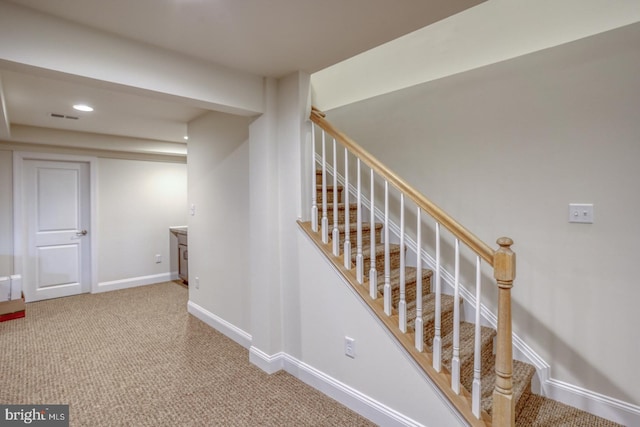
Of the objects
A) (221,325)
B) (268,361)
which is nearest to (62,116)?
(221,325)

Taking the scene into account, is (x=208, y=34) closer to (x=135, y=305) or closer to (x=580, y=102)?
(x=580, y=102)

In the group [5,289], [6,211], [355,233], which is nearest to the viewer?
[355,233]

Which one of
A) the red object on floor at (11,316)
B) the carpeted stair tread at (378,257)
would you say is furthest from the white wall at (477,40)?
the red object on floor at (11,316)

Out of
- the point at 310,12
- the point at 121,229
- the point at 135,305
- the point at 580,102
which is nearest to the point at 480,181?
the point at 580,102

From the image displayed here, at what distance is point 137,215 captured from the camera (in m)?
5.02

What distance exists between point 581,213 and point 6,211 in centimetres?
568

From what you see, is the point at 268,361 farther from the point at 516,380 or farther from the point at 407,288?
the point at 516,380

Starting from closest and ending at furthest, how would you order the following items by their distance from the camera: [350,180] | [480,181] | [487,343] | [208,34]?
[208,34] < [487,343] < [480,181] < [350,180]

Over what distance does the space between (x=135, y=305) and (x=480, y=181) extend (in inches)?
159

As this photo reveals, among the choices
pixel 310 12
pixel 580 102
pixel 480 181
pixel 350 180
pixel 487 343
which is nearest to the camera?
pixel 310 12

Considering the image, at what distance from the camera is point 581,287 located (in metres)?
1.98

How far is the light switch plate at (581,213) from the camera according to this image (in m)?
1.93

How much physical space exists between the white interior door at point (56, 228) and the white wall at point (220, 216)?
1.98m

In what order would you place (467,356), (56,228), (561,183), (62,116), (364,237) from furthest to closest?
(56,228), (62,116), (364,237), (561,183), (467,356)
